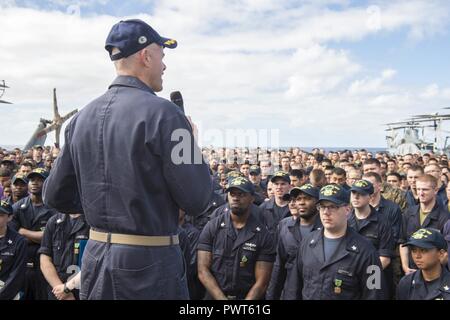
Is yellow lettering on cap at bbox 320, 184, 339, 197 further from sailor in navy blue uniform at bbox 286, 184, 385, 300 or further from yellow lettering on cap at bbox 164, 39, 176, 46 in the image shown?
yellow lettering on cap at bbox 164, 39, 176, 46

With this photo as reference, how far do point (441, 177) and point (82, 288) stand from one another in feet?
26.7

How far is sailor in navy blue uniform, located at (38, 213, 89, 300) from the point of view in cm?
508

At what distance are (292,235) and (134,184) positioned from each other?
10.7ft

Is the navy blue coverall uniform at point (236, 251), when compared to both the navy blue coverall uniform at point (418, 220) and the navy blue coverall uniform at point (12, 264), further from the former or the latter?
the navy blue coverall uniform at point (12, 264)

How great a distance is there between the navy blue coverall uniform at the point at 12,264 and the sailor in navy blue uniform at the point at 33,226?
11.8 inches

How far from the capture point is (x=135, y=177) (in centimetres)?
210

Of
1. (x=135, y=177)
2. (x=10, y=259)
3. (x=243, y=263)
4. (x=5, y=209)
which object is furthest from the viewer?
(x=5, y=209)

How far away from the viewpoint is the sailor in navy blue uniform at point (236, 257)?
4910 mm

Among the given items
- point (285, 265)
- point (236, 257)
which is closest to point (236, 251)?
point (236, 257)

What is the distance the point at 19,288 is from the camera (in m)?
5.47

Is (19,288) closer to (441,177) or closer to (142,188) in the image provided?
(142,188)

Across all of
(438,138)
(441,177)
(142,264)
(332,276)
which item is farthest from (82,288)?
(438,138)

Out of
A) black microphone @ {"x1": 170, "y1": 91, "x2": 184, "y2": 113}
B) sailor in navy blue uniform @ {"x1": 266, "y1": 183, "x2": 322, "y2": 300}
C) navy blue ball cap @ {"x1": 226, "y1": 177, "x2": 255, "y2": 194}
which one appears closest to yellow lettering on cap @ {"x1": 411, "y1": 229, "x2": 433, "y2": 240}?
sailor in navy blue uniform @ {"x1": 266, "y1": 183, "x2": 322, "y2": 300}

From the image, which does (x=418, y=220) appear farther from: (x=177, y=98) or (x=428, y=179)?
(x=177, y=98)
